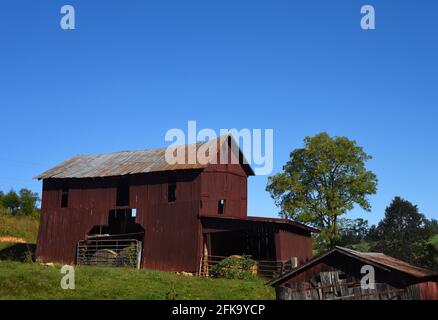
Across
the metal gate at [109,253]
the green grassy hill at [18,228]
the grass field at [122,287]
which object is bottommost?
the grass field at [122,287]

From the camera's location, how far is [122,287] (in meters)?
23.0

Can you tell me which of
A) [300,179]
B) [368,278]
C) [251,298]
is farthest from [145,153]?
[368,278]

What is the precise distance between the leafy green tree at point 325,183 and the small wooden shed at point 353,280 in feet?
71.9

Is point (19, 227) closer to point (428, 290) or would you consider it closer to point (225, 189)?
point (225, 189)

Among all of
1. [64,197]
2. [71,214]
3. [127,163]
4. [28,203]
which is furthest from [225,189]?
[28,203]

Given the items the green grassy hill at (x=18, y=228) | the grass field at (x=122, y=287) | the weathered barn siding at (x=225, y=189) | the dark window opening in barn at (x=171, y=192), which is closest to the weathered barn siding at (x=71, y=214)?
the dark window opening in barn at (x=171, y=192)

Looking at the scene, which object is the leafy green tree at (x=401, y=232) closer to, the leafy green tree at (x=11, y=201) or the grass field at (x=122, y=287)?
the grass field at (x=122, y=287)

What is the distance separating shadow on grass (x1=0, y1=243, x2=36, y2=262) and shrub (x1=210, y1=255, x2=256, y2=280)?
1490cm

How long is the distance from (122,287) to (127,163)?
16.2 m

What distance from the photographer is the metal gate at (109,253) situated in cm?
3450

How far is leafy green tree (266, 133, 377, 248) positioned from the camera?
1687 inches

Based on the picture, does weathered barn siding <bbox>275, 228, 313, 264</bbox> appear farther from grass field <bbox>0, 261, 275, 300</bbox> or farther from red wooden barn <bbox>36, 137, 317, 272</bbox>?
grass field <bbox>0, 261, 275, 300</bbox>
